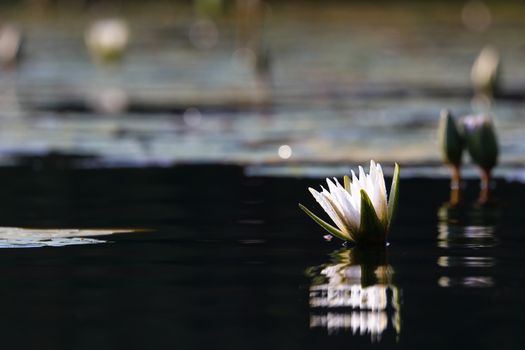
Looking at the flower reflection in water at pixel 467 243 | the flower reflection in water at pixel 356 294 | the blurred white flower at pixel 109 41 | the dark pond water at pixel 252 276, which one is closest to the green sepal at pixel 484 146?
the dark pond water at pixel 252 276

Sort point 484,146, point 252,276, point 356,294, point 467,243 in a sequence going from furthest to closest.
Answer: point 484,146, point 467,243, point 252,276, point 356,294

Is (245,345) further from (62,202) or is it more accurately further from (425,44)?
(425,44)

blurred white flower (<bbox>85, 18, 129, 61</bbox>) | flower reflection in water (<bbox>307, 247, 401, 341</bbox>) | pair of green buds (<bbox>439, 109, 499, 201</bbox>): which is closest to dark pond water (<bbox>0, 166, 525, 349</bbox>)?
flower reflection in water (<bbox>307, 247, 401, 341</bbox>)

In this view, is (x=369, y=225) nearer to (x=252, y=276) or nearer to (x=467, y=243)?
(x=467, y=243)

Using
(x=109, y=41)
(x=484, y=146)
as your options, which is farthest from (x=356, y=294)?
(x=109, y=41)

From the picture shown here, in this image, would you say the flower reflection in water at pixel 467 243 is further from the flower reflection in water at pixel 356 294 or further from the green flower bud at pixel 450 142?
the green flower bud at pixel 450 142

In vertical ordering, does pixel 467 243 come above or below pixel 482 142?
below

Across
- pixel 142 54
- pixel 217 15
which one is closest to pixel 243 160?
pixel 142 54
